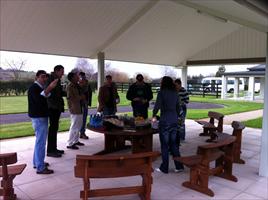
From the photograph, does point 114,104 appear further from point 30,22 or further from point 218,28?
point 218,28

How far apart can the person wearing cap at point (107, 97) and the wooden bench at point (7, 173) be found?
334 cm

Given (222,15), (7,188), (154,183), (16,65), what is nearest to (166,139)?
(154,183)

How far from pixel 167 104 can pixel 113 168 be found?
1769 mm

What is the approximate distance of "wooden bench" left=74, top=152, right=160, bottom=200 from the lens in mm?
3135

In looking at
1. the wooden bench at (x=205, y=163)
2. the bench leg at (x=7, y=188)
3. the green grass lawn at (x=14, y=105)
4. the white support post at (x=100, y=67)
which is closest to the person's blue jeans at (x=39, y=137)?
the bench leg at (x=7, y=188)

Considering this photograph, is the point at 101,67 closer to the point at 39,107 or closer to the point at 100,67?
the point at 100,67

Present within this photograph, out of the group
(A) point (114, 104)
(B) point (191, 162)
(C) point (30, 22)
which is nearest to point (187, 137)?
(A) point (114, 104)

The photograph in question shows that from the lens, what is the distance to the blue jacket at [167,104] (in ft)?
15.2

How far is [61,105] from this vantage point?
5375mm

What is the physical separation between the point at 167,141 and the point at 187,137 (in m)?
3.30

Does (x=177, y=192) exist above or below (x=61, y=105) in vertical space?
below

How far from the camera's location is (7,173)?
11.1 feet

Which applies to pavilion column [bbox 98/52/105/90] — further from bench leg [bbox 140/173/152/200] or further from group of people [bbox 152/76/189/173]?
bench leg [bbox 140/173/152/200]

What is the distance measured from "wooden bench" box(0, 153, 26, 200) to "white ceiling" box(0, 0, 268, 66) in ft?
10.5
